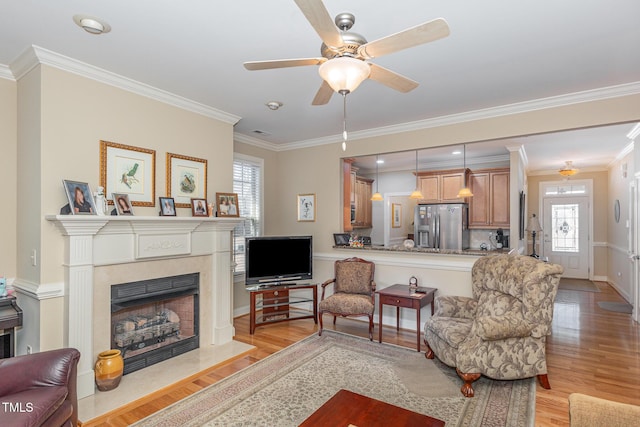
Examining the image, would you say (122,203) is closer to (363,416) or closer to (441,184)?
(363,416)

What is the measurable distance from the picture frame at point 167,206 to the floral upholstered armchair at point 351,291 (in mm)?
2014

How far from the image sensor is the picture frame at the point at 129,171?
2.99 meters

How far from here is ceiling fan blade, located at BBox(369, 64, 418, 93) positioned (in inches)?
76.1

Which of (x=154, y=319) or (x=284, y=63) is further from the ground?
(x=284, y=63)

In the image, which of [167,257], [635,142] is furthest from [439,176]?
[167,257]

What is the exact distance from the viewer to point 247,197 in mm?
5277

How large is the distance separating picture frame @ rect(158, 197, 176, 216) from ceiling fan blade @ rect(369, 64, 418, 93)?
2.38m

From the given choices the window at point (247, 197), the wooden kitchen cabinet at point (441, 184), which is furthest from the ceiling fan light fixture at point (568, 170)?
the window at point (247, 197)

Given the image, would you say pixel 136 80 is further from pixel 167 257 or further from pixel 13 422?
pixel 13 422

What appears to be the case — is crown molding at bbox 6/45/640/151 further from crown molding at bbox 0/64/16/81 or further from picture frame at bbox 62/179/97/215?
picture frame at bbox 62/179/97/215

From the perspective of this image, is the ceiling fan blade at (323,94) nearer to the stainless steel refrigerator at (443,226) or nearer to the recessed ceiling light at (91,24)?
the recessed ceiling light at (91,24)

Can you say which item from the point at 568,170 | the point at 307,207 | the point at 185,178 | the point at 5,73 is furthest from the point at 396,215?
the point at 5,73

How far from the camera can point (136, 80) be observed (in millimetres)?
3117

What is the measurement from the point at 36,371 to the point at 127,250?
1.23 meters
